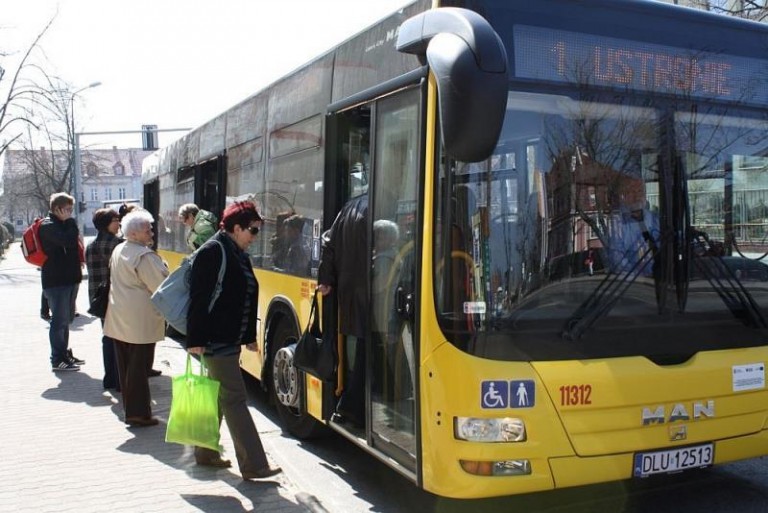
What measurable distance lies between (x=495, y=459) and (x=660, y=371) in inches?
38.6

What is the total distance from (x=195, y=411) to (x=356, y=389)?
1.06 metres

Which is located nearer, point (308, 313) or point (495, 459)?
point (495, 459)

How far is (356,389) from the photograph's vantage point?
189 inches

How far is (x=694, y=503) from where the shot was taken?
4.66m

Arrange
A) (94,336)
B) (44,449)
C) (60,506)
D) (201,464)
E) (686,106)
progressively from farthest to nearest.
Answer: (94,336) < (44,449) < (201,464) < (60,506) < (686,106)

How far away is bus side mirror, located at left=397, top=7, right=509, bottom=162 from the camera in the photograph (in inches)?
124

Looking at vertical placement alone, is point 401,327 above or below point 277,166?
below

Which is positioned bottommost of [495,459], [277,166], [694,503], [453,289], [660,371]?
[694,503]

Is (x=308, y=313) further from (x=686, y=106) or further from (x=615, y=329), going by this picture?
(x=686, y=106)

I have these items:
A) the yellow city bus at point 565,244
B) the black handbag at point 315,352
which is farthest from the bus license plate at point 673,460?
the black handbag at point 315,352

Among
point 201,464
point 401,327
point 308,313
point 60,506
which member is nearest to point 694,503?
point 401,327

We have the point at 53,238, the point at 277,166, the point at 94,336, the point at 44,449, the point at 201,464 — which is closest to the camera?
the point at 201,464

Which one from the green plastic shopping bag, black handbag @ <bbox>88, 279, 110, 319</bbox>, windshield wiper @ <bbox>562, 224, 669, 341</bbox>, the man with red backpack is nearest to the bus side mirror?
windshield wiper @ <bbox>562, 224, 669, 341</bbox>

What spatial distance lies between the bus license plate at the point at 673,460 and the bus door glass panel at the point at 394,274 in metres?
1.17
